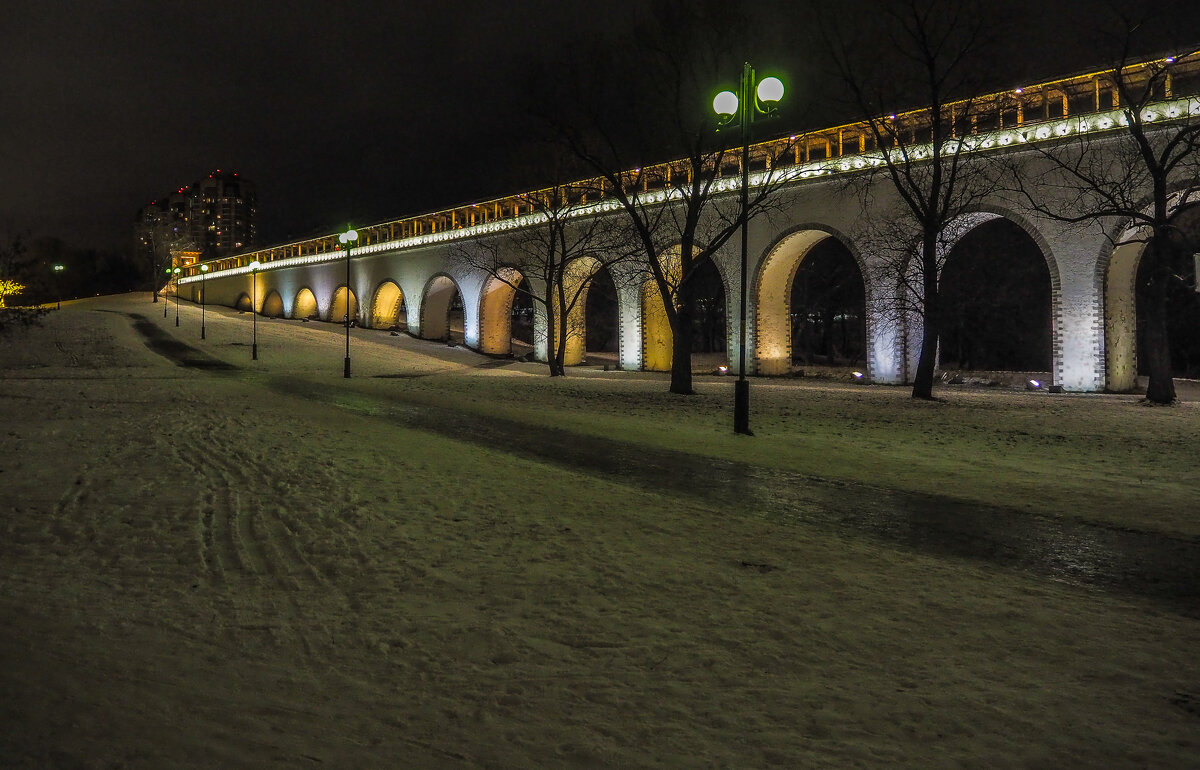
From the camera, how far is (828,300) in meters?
52.5

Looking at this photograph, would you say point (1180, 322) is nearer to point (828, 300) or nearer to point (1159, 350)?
point (828, 300)

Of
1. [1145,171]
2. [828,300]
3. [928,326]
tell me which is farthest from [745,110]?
[828,300]

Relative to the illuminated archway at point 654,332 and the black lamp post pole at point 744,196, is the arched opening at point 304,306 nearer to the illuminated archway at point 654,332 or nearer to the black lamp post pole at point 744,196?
the illuminated archway at point 654,332

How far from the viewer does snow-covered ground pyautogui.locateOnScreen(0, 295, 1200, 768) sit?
140 inches

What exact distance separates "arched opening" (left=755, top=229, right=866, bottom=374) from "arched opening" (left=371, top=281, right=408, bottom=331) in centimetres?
2895

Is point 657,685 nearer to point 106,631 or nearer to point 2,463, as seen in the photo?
point 106,631

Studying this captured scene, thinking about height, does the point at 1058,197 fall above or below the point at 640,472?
above

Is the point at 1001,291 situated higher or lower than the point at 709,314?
higher

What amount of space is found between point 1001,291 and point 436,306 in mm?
35074

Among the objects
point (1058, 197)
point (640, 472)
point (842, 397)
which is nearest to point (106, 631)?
point (640, 472)

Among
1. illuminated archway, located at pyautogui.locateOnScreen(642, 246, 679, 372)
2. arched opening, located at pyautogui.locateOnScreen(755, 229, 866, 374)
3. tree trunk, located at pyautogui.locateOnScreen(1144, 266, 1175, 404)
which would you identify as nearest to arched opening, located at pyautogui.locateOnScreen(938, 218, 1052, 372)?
arched opening, located at pyautogui.locateOnScreen(755, 229, 866, 374)

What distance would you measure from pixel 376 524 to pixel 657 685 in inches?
161

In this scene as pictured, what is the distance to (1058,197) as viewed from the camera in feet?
82.1

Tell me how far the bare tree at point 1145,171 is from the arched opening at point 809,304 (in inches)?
373
